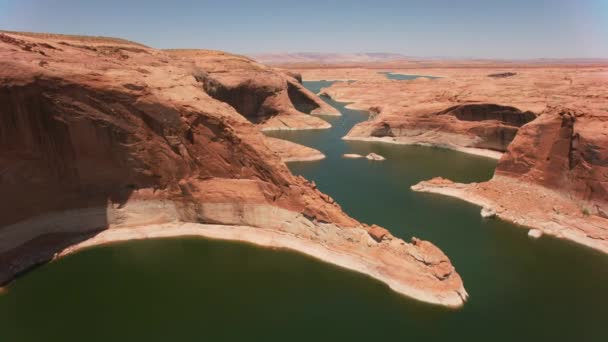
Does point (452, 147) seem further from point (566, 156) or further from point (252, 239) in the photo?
point (252, 239)

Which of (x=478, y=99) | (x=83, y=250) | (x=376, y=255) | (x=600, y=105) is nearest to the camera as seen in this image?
(x=376, y=255)

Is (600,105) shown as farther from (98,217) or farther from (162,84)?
(98,217)

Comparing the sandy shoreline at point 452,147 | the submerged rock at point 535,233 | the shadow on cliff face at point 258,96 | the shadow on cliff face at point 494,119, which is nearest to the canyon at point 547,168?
the shadow on cliff face at point 494,119

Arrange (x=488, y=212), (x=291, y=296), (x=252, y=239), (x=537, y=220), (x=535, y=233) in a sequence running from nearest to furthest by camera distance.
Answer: (x=291, y=296), (x=252, y=239), (x=535, y=233), (x=537, y=220), (x=488, y=212)

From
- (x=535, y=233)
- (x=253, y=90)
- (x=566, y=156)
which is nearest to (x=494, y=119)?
(x=566, y=156)

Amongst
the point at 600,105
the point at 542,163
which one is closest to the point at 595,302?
the point at 542,163

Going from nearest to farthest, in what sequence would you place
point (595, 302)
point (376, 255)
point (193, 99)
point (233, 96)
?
point (595, 302)
point (376, 255)
point (193, 99)
point (233, 96)

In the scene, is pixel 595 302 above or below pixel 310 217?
below
